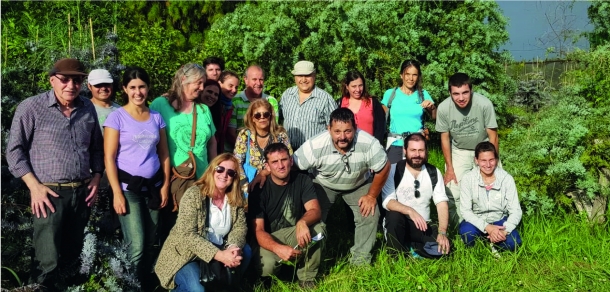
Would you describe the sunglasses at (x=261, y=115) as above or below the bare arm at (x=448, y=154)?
above

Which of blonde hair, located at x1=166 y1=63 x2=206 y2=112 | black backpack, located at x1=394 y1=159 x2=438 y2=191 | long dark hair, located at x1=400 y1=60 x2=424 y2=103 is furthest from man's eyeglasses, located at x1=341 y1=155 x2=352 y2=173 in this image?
blonde hair, located at x1=166 y1=63 x2=206 y2=112

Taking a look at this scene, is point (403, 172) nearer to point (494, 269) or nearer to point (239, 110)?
point (494, 269)

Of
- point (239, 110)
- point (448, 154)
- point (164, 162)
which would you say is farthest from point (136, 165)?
point (448, 154)

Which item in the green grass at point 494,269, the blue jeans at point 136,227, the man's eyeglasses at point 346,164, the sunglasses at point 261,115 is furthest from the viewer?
the man's eyeglasses at point 346,164

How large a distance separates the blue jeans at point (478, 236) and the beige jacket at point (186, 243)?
2414mm

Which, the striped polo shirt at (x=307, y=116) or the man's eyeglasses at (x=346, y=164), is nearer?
the man's eyeglasses at (x=346, y=164)

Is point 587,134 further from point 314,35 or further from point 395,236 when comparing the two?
point 314,35

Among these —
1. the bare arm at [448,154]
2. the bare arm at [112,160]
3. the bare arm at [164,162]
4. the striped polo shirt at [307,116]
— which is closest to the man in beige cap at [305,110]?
the striped polo shirt at [307,116]

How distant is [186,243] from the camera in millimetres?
4648

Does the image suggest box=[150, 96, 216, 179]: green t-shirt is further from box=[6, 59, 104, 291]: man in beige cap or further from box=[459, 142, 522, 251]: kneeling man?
box=[459, 142, 522, 251]: kneeling man

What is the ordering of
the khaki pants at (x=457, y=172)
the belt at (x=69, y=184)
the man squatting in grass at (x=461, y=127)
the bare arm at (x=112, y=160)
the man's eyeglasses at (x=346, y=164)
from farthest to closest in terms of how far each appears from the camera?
the khaki pants at (x=457, y=172)
the man squatting in grass at (x=461, y=127)
the man's eyeglasses at (x=346, y=164)
the bare arm at (x=112, y=160)
the belt at (x=69, y=184)

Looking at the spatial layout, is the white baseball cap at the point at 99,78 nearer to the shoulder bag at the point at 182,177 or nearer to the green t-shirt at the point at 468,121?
the shoulder bag at the point at 182,177

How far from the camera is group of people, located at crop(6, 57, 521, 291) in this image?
14.3ft

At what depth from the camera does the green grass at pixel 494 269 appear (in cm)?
501
